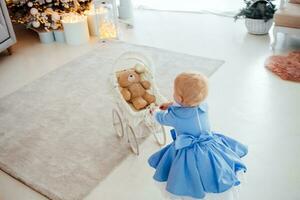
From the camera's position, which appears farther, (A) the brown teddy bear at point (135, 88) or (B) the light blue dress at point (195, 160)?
(A) the brown teddy bear at point (135, 88)

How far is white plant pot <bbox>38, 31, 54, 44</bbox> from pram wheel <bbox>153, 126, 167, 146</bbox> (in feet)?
7.18

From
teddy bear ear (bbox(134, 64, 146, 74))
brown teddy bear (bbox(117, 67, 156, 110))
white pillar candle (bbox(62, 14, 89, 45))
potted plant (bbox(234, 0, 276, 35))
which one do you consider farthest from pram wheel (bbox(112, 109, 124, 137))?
potted plant (bbox(234, 0, 276, 35))

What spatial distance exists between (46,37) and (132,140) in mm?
2186

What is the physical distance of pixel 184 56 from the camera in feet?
10.3

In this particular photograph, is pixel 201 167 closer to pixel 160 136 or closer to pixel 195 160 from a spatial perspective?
pixel 195 160

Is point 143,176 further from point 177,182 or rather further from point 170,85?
point 170,85

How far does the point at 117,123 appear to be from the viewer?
2236mm

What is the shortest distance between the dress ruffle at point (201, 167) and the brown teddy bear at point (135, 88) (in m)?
0.65

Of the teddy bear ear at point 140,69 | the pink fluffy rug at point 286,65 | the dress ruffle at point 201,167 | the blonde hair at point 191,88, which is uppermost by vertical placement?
the blonde hair at point 191,88

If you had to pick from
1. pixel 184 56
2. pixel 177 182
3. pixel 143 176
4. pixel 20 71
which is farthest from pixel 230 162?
pixel 20 71

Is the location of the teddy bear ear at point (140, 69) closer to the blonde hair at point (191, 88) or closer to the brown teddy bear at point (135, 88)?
the brown teddy bear at point (135, 88)

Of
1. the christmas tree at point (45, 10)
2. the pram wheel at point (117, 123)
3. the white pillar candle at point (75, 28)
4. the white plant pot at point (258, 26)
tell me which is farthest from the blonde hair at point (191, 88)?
the christmas tree at point (45, 10)

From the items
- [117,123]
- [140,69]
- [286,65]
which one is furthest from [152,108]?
[286,65]

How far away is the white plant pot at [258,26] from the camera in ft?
11.0
